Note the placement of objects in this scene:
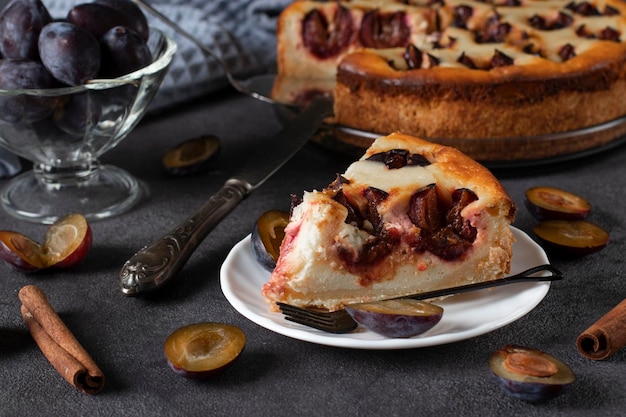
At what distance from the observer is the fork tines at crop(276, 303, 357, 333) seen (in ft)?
5.64

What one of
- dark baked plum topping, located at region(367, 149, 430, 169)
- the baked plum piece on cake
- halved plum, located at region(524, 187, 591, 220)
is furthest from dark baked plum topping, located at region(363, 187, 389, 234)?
halved plum, located at region(524, 187, 591, 220)

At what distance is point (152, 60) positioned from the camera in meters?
2.59

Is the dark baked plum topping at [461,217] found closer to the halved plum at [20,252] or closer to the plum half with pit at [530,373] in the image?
the plum half with pit at [530,373]

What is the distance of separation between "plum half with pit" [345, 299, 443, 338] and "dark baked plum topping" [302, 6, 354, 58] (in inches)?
65.5

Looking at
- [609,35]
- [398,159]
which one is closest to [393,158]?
[398,159]

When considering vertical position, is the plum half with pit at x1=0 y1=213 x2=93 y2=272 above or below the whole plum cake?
below

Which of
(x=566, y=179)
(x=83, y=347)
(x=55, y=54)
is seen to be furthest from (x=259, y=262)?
(x=566, y=179)

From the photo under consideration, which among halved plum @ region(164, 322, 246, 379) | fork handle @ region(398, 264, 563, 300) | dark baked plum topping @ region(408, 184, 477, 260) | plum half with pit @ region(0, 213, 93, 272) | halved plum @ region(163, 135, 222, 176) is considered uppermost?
dark baked plum topping @ region(408, 184, 477, 260)

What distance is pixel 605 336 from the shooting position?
174 cm

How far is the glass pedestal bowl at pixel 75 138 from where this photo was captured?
232 centimetres

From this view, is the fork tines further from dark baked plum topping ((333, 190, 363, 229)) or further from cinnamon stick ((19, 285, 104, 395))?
cinnamon stick ((19, 285, 104, 395))

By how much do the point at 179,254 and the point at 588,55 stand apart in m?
1.54

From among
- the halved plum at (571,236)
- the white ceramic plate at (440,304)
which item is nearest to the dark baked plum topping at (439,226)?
the white ceramic plate at (440,304)

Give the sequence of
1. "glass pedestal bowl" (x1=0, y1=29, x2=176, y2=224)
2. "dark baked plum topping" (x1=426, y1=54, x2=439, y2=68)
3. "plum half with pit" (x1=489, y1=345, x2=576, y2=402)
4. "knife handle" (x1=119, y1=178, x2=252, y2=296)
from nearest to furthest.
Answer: "plum half with pit" (x1=489, y1=345, x2=576, y2=402) < "knife handle" (x1=119, y1=178, x2=252, y2=296) < "glass pedestal bowl" (x1=0, y1=29, x2=176, y2=224) < "dark baked plum topping" (x1=426, y1=54, x2=439, y2=68)
